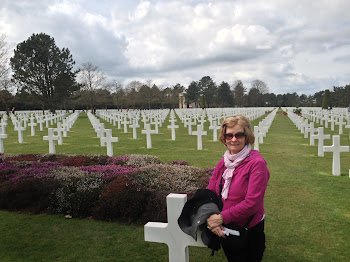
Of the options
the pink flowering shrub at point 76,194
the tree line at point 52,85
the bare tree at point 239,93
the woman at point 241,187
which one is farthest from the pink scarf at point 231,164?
the bare tree at point 239,93

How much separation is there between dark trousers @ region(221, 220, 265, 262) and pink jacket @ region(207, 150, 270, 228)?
0.07 m

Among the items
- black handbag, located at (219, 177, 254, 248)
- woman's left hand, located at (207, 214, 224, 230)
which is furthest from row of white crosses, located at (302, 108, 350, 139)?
woman's left hand, located at (207, 214, 224, 230)

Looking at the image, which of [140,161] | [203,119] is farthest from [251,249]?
[203,119]

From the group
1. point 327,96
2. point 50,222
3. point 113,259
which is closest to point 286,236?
point 113,259

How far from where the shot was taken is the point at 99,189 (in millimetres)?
5223

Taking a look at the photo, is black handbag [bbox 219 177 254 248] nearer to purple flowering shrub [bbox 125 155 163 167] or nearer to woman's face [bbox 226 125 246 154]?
woman's face [bbox 226 125 246 154]

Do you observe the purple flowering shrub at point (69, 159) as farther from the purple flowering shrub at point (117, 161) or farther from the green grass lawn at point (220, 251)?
the green grass lawn at point (220, 251)

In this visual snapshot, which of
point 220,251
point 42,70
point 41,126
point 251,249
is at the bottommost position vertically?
point 220,251

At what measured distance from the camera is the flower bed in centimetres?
479

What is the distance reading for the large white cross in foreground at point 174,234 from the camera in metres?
2.30

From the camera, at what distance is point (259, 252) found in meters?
2.36

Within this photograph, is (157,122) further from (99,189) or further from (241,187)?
(241,187)

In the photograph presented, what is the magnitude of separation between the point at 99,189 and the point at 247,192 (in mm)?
3618

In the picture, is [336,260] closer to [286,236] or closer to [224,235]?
[286,236]
